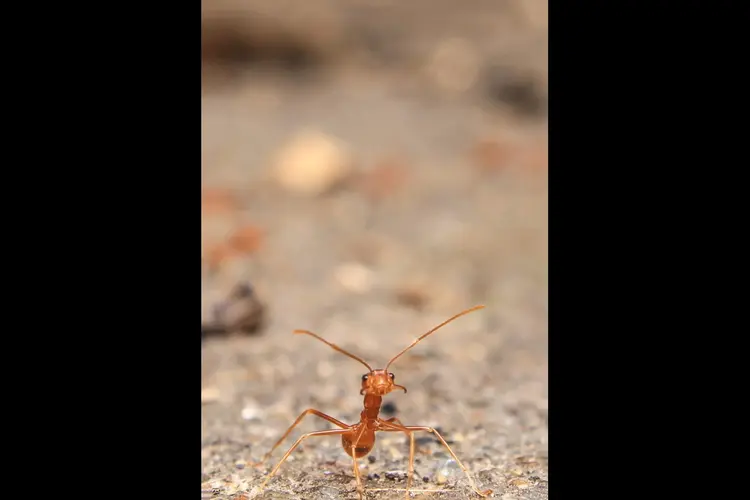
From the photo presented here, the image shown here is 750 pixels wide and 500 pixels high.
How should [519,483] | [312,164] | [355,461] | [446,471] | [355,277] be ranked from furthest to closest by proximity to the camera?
[312,164]
[355,277]
[446,471]
[519,483]
[355,461]

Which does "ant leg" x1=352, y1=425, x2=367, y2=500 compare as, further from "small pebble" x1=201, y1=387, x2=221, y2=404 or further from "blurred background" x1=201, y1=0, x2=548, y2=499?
"small pebble" x1=201, y1=387, x2=221, y2=404

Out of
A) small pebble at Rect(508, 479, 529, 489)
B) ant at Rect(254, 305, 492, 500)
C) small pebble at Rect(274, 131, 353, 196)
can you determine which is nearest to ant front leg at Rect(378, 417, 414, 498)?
ant at Rect(254, 305, 492, 500)

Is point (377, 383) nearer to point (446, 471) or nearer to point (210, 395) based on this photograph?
point (446, 471)

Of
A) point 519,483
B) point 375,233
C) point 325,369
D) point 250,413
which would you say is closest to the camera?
point 519,483

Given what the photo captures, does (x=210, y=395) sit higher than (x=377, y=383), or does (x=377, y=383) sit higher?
(x=377, y=383)

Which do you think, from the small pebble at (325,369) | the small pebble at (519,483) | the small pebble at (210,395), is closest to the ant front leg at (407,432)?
the small pebble at (519,483)

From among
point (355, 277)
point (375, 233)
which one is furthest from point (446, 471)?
point (375, 233)

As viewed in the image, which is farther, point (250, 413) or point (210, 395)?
point (210, 395)

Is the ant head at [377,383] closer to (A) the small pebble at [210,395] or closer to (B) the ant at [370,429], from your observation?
(B) the ant at [370,429]

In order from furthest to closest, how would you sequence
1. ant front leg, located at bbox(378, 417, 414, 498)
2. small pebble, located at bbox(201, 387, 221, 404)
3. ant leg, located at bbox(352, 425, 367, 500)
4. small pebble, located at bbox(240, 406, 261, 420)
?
1. small pebble, located at bbox(201, 387, 221, 404)
2. small pebble, located at bbox(240, 406, 261, 420)
3. ant front leg, located at bbox(378, 417, 414, 498)
4. ant leg, located at bbox(352, 425, 367, 500)
